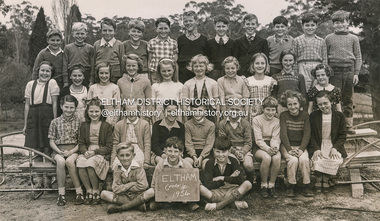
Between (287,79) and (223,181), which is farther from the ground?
(287,79)

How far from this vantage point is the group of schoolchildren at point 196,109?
4.04 m

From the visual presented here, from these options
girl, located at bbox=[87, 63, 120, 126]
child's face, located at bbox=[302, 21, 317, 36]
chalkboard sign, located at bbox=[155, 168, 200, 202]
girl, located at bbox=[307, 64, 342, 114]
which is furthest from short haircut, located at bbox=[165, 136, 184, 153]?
child's face, located at bbox=[302, 21, 317, 36]

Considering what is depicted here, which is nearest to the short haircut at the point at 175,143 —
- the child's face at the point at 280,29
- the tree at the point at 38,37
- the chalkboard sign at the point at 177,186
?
the chalkboard sign at the point at 177,186

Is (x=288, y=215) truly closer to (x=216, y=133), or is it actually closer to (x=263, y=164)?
(x=263, y=164)

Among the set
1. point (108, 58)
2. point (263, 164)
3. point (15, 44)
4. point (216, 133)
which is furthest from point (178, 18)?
point (15, 44)

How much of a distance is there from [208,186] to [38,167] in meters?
2.15

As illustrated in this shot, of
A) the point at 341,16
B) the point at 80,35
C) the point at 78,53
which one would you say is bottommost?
the point at 78,53

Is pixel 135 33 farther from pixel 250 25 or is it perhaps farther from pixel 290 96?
pixel 290 96

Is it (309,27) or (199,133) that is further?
(309,27)

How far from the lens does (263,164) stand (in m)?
4.25

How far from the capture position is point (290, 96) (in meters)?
4.45

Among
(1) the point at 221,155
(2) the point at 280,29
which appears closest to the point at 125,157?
(1) the point at 221,155

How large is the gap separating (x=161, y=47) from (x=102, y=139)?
161 centimetres

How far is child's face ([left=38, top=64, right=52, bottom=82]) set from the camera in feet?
15.5
